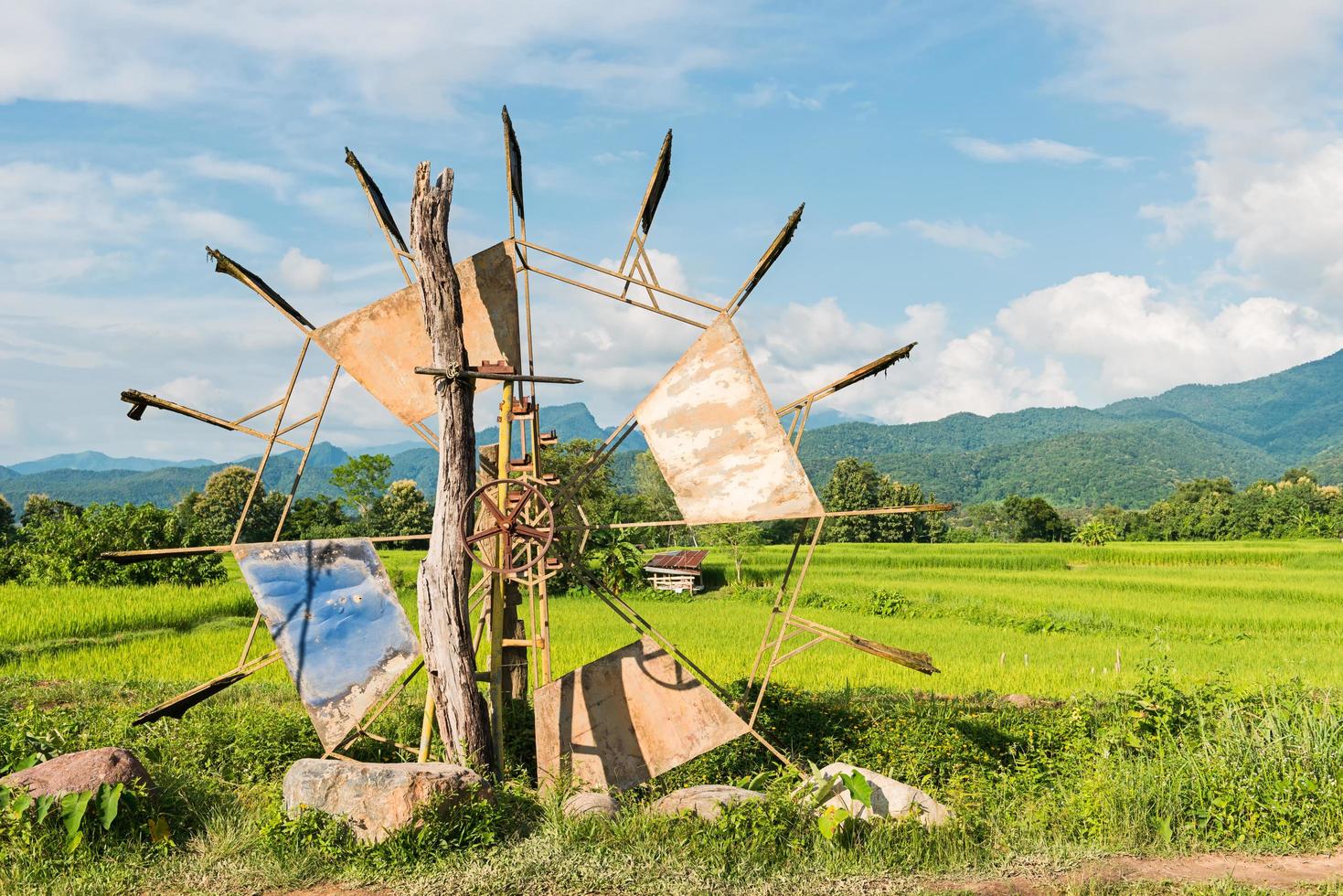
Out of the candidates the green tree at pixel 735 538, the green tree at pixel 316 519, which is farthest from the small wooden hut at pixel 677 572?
the green tree at pixel 316 519

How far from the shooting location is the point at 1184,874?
688 cm

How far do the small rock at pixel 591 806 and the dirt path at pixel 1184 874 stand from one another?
2.30 metres

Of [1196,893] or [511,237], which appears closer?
[1196,893]

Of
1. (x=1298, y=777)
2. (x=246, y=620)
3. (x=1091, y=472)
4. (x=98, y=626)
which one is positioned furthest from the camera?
(x=1091, y=472)

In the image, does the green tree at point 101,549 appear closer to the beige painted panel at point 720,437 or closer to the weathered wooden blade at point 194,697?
the weathered wooden blade at point 194,697

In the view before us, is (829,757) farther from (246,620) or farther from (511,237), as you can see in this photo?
(246,620)

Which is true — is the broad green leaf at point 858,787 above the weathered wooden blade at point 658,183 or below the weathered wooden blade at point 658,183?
below

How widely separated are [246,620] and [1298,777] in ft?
53.6

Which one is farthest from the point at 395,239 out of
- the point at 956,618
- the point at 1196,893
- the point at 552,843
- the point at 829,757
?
the point at 956,618

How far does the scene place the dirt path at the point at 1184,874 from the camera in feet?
21.5

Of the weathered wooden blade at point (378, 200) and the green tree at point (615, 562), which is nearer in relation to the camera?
the weathered wooden blade at point (378, 200)

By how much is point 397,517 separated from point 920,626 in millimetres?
38419

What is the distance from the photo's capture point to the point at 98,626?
16.3 meters

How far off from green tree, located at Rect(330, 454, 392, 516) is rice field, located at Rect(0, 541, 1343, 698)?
17345mm
